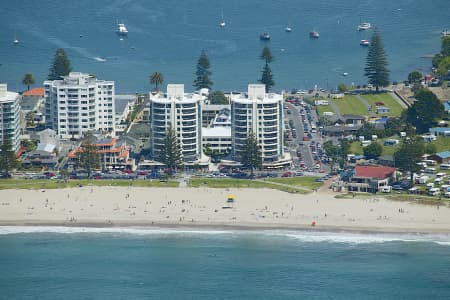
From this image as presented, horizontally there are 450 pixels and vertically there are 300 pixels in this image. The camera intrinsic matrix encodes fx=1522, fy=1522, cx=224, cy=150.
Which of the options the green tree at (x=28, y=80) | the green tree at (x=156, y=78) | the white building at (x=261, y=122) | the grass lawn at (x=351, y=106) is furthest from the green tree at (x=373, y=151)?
the green tree at (x=28, y=80)

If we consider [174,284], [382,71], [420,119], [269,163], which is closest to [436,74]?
[382,71]

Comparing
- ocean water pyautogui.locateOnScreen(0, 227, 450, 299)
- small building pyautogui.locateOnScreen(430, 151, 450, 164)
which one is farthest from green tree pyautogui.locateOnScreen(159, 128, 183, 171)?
small building pyautogui.locateOnScreen(430, 151, 450, 164)

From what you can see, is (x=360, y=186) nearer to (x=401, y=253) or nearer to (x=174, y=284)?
(x=401, y=253)

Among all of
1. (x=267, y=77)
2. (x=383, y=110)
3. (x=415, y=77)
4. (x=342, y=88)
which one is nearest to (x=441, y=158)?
(x=383, y=110)

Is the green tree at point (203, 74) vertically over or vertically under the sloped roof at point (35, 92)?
over

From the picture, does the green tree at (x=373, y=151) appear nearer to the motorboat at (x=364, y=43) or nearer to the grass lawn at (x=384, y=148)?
the grass lawn at (x=384, y=148)
